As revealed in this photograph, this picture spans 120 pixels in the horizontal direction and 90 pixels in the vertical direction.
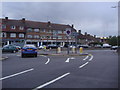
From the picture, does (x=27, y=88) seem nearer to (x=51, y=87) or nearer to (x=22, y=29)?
(x=51, y=87)

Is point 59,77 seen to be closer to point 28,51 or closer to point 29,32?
point 28,51

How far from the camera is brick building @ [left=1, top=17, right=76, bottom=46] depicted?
6992 centimetres

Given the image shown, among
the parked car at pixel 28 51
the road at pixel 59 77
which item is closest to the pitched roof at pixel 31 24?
the parked car at pixel 28 51

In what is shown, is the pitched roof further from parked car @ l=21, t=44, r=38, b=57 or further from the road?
the road

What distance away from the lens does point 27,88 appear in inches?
246

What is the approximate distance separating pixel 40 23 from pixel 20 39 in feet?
44.8

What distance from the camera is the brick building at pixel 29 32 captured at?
6992 cm

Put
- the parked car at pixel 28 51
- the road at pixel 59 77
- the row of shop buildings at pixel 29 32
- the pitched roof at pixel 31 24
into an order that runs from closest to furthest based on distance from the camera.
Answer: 1. the road at pixel 59 77
2. the parked car at pixel 28 51
3. the row of shop buildings at pixel 29 32
4. the pitched roof at pixel 31 24

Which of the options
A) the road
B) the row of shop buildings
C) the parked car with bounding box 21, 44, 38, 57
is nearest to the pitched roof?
the row of shop buildings

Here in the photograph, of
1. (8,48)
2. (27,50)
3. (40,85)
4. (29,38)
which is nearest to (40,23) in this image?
(29,38)

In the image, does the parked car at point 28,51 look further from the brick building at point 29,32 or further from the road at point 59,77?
the brick building at point 29,32

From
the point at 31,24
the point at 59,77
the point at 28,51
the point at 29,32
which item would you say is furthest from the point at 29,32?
the point at 59,77

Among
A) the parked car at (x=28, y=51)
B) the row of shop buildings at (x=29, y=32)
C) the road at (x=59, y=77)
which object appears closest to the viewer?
the road at (x=59, y=77)

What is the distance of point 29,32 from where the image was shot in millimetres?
74875
